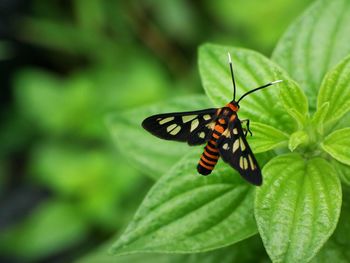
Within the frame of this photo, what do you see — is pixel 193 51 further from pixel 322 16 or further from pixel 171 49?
pixel 322 16

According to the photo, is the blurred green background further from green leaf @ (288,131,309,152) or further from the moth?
green leaf @ (288,131,309,152)

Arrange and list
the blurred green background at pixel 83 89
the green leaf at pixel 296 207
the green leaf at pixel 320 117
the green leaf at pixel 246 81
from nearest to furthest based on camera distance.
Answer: the green leaf at pixel 296 207, the green leaf at pixel 320 117, the green leaf at pixel 246 81, the blurred green background at pixel 83 89

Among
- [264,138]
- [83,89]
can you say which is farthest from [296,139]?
[83,89]

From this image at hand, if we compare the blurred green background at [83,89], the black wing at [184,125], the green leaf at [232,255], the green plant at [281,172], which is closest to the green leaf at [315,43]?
the green plant at [281,172]

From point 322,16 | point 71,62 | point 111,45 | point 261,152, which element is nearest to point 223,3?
point 111,45

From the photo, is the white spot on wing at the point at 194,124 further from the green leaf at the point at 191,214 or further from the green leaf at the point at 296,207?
the green leaf at the point at 296,207

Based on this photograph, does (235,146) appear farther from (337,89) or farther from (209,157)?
(337,89)
